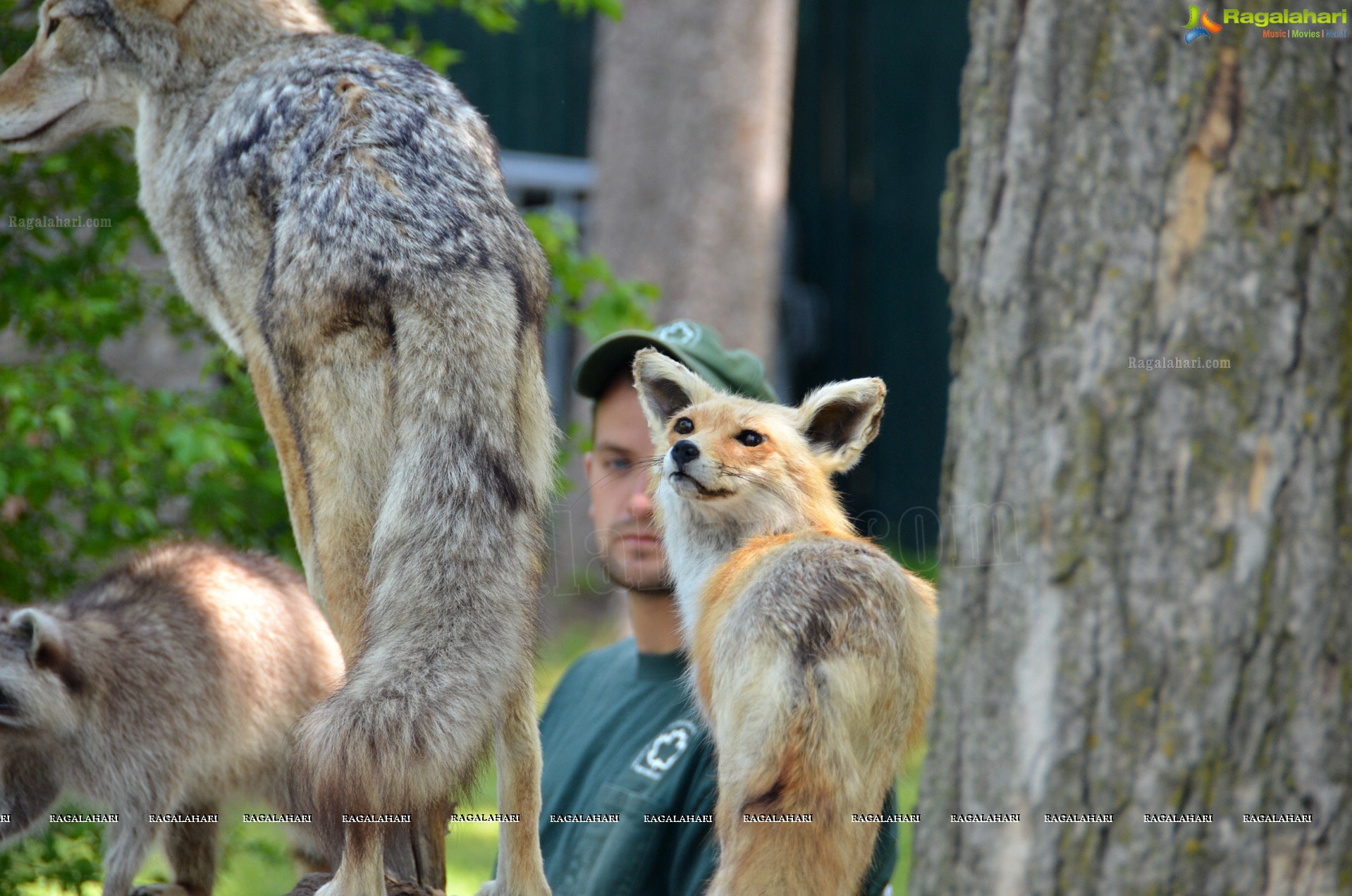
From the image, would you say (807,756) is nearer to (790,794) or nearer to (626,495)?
(790,794)

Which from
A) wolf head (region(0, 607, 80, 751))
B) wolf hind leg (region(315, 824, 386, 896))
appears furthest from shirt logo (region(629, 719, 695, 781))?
wolf head (region(0, 607, 80, 751))

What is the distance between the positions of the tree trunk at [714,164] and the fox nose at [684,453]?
7270mm

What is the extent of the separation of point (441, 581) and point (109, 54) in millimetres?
2116

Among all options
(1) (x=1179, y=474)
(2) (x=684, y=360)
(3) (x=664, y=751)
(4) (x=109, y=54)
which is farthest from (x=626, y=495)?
(1) (x=1179, y=474)

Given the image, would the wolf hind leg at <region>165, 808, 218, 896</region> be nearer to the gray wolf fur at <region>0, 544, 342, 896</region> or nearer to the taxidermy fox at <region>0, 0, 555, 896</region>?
the gray wolf fur at <region>0, 544, 342, 896</region>

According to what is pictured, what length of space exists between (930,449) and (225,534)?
9.72 m

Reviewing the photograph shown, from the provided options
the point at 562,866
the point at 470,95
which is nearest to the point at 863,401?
the point at 562,866

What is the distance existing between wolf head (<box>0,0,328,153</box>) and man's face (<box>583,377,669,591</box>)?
5.75 ft

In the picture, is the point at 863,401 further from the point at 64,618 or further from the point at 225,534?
the point at 225,534

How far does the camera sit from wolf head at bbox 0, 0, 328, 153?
3.52 meters

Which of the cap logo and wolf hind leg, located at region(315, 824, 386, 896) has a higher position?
the cap logo

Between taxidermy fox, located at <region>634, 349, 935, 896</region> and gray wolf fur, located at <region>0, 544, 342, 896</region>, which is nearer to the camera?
taxidermy fox, located at <region>634, 349, 935, 896</region>

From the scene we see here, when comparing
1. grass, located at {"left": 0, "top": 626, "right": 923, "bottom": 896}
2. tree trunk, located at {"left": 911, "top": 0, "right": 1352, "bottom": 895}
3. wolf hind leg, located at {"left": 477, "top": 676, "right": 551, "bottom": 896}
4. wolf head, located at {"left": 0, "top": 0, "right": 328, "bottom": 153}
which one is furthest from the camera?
grass, located at {"left": 0, "top": 626, "right": 923, "bottom": 896}

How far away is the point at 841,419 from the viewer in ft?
10.9
